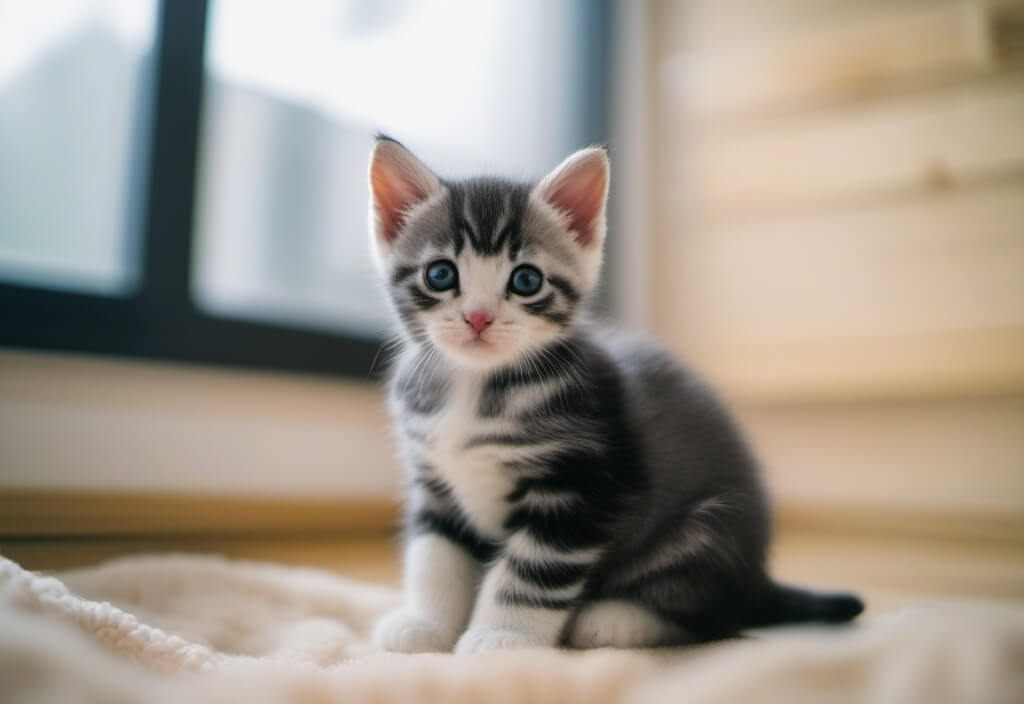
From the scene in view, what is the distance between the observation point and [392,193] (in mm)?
1180

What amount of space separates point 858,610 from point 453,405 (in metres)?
0.63

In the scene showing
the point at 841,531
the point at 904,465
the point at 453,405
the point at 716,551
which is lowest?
the point at 841,531

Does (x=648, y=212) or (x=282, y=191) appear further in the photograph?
(x=648, y=212)

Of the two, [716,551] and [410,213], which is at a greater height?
[410,213]

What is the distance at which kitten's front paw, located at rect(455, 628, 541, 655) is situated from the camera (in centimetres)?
89

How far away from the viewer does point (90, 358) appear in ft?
5.60

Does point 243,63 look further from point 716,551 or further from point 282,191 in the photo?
point 716,551

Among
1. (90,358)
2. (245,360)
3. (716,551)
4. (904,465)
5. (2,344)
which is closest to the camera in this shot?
(716,551)

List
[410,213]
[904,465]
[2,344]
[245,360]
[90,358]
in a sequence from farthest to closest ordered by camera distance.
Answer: [904,465], [245,360], [90,358], [2,344], [410,213]

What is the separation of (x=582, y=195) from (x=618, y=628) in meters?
0.61

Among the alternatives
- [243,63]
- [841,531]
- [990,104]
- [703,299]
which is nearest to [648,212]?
[703,299]

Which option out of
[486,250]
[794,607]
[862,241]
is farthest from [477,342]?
[862,241]

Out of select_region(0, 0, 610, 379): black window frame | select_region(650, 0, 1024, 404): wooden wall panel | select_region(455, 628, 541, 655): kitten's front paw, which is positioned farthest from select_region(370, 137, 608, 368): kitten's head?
select_region(650, 0, 1024, 404): wooden wall panel

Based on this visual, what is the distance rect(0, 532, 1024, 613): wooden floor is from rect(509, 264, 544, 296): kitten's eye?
0.77 metres
